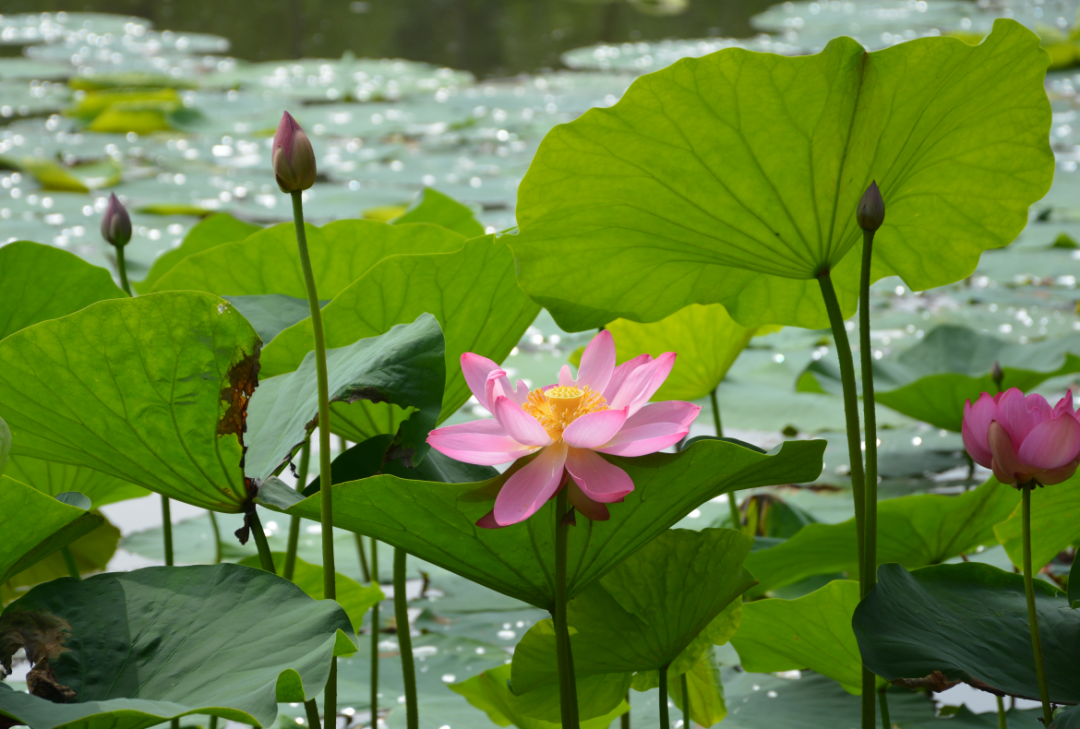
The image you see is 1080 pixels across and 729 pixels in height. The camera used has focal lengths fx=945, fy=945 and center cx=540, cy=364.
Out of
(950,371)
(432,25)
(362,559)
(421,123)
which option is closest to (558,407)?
(362,559)

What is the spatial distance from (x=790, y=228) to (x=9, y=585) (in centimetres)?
91

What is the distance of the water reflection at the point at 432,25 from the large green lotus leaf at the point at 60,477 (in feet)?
14.3

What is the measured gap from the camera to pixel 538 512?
515 millimetres

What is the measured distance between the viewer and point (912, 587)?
59 cm

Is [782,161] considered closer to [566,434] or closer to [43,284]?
[566,434]

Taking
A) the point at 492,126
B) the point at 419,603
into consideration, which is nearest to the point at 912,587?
the point at 419,603

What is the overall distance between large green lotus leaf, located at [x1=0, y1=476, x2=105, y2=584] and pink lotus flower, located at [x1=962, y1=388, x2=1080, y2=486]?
0.50m

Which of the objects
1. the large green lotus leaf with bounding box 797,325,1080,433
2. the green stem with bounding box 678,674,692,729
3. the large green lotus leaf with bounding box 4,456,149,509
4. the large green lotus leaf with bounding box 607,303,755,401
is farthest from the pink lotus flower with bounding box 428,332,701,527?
the large green lotus leaf with bounding box 797,325,1080,433

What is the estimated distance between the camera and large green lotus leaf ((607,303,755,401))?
42.9 inches

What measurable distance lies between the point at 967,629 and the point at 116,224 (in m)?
0.73

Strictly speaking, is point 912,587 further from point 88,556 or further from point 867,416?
point 88,556

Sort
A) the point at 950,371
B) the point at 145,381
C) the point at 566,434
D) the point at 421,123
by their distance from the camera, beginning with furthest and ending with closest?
1. the point at 421,123
2. the point at 950,371
3. the point at 145,381
4. the point at 566,434

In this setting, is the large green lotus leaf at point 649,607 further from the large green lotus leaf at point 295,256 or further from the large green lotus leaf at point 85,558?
the large green lotus leaf at point 85,558

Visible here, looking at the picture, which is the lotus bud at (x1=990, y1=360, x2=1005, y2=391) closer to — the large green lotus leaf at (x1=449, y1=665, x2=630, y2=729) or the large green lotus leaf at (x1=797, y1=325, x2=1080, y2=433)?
the large green lotus leaf at (x1=797, y1=325, x2=1080, y2=433)
